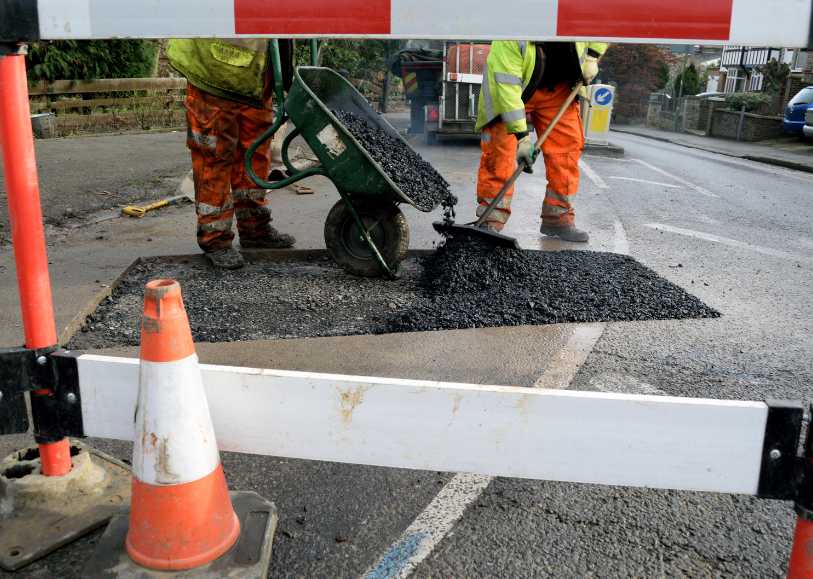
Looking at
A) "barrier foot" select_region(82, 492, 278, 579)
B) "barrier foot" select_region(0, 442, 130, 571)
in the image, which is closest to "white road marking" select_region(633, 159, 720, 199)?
"barrier foot" select_region(82, 492, 278, 579)

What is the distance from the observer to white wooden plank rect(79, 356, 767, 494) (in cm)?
175

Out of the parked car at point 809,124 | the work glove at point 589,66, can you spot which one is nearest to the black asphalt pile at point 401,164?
the work glove at point 589,66

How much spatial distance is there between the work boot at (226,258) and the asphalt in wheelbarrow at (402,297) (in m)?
0.07

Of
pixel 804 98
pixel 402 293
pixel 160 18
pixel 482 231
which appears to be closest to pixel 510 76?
pixel 482 231

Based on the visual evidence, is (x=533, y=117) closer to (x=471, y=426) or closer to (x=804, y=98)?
(x=471, y=426)

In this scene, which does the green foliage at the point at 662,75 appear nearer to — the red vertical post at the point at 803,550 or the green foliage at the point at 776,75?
the green foliage at the point at 776,75

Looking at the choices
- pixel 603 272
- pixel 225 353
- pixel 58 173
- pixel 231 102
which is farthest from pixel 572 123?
pixel 58 173

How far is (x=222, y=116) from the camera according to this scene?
4.65 meters

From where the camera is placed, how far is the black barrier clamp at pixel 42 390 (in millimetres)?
1969

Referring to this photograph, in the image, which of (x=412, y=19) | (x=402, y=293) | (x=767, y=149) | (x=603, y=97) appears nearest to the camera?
(x=412, y=19)

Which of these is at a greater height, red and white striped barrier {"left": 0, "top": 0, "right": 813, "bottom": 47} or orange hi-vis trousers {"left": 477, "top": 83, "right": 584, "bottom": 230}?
red and white striped barrier {"left": 0, "top": 0, "right": 813, "bottom": 47}

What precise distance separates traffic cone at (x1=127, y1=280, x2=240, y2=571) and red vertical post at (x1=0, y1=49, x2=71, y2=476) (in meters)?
0.35

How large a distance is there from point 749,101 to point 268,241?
932 inches

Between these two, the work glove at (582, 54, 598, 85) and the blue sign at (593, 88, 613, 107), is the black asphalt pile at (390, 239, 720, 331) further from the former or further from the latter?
the blue sign at (593, 88, 613, 107)
